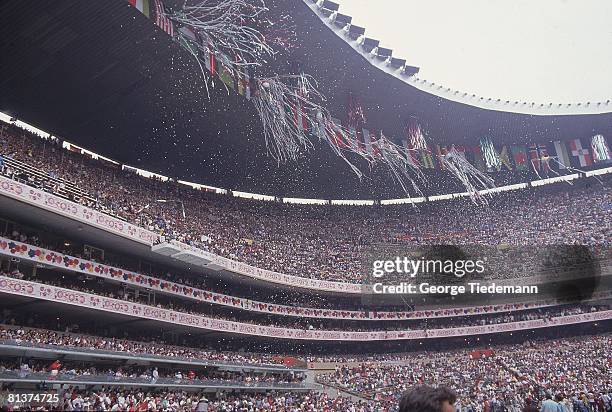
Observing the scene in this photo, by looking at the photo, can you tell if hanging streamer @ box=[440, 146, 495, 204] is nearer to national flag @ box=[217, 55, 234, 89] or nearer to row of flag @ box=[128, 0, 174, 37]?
national flag @ box=[217, 55, 234, 89]

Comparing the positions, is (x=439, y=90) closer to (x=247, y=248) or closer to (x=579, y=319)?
(x=247, y=248)

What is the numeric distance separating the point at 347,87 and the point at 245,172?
1200 cm

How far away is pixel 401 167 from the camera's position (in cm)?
4850

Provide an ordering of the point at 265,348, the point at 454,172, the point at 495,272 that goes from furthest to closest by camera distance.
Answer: the point at 454,172, the point at 495,272, the point at 265,348

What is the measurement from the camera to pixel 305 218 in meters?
51.5

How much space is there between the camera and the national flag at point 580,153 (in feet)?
174

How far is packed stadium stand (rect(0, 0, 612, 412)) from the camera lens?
24.6m

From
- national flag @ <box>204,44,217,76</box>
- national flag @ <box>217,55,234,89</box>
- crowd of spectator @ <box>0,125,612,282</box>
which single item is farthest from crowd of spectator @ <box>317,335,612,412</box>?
national flag @ <box>204,44,217,76</box>

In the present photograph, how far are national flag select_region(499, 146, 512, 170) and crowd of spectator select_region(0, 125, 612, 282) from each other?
4971 millimetres

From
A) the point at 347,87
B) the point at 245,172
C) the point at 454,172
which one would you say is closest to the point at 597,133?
the point at 454,172

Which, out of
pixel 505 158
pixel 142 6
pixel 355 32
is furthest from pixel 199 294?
pixel 505 158

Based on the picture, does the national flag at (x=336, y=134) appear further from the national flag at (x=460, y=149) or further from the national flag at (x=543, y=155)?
the national flag at (x=543, y=155)

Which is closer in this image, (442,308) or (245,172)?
(245,172)

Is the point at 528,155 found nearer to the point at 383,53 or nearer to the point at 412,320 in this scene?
the point at 412,320
